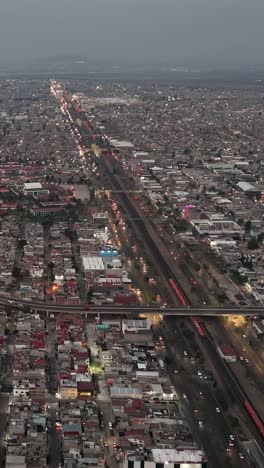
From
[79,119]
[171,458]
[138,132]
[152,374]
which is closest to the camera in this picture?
[171,458]

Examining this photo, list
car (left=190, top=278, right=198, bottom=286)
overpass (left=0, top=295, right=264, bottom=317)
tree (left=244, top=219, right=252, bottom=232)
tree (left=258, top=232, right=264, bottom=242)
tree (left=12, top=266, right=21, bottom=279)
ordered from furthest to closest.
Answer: tree (left=244, top=219, right=252, bottom=232)
tree (left=258, top=232, right=264, bottom=242)
car (left=190, top=278, right=198, bottom=286)
tree (left=12, top=266, right=21, bottom=279)
overpass (left=0, top=295, right=264, bottom=317)

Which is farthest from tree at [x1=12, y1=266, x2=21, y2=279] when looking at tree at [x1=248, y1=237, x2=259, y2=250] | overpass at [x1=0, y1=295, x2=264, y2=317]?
tree at [x1=248, y1=237, x2=259, y2=250]

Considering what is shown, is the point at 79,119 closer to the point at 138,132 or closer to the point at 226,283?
the point at 138,132

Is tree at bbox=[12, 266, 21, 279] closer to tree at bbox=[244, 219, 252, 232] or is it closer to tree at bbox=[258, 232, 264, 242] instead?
tree at bbox=[258, 232, 264, 242]

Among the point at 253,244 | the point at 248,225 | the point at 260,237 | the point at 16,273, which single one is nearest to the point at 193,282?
the point at 253,244

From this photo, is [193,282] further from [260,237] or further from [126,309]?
[260,237]

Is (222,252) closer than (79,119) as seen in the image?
Yes

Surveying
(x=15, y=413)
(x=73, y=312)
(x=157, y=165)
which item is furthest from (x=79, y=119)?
(x=15, y=413)

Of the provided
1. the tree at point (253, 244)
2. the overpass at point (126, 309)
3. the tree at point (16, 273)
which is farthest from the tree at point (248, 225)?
the tree at point (16, 273)
